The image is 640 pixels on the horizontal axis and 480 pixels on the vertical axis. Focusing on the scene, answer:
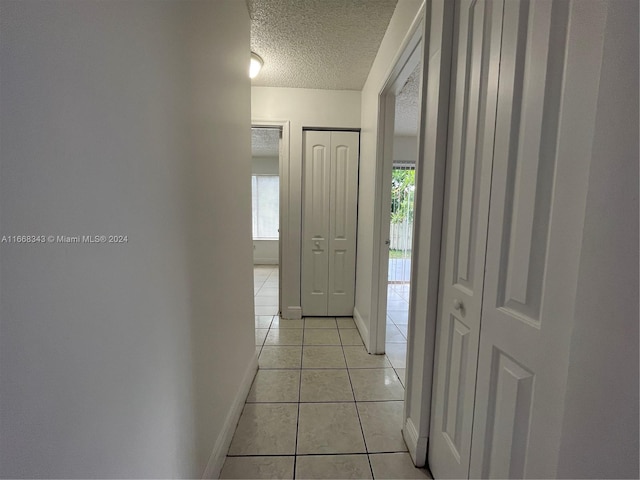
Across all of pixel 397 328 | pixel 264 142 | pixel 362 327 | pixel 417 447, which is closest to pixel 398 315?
pixel 397 328

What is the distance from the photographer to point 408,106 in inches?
130

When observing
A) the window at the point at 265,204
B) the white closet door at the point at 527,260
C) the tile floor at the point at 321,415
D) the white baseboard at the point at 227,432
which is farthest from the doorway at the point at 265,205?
the white closet door at the point at 527,260

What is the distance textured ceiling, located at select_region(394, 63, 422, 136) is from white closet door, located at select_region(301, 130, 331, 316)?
0.98 m

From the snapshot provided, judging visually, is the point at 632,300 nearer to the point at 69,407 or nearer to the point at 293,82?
the point at 69,407

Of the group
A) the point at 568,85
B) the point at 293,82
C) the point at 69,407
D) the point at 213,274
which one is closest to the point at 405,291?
the point at 293,82

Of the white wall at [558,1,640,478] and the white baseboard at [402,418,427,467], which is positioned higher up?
the white wall at [558,1,640,478]

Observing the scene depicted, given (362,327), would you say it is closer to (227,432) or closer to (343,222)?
(343,222)

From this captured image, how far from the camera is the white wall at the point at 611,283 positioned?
46 cm

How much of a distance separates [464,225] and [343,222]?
1.99 m

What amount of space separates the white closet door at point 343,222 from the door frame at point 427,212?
1.41m

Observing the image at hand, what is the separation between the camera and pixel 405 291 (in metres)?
4.37

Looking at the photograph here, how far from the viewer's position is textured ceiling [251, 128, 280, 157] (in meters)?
4.37

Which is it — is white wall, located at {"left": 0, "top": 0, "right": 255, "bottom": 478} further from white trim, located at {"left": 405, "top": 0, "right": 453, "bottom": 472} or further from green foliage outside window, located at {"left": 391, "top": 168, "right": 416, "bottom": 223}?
green foliage outside window, located at {"left": 391, "top": 168, "right": 416, "bottom": 223}

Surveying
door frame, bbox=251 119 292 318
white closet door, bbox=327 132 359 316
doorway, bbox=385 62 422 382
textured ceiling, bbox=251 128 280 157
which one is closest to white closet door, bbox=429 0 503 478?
white closet door, bbox=327 132 359 316
